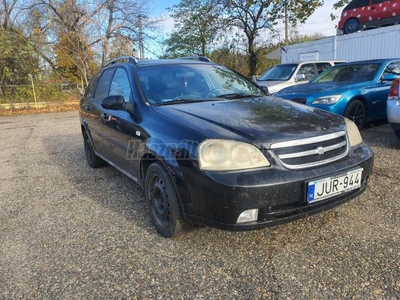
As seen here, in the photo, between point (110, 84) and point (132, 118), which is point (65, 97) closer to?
point (110, 84)

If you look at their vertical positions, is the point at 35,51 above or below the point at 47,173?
above

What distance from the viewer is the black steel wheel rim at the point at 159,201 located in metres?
2.60

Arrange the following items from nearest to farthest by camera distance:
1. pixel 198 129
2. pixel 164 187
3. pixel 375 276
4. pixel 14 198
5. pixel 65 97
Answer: pixel 375 276, pixel 198 129, pixel 164 187, pixel 14 198, pixel 65 97

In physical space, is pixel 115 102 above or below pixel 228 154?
above

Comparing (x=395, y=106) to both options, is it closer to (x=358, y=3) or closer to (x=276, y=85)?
(x=276, y=85)

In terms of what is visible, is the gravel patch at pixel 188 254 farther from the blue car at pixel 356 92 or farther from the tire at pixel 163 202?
the blue car at pixel 356 92

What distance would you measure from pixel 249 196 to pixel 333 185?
68cm

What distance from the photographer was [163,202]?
105 inches

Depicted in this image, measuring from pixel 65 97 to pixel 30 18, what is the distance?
7.14m


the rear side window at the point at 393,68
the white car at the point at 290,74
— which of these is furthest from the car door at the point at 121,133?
the white car at the point at 290,74

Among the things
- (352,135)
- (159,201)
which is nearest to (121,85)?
(159,201)

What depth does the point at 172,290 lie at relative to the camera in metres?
2.04

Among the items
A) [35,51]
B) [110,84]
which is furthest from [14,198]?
[35,51]

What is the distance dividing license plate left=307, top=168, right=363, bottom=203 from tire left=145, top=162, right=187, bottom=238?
0.96 metres
